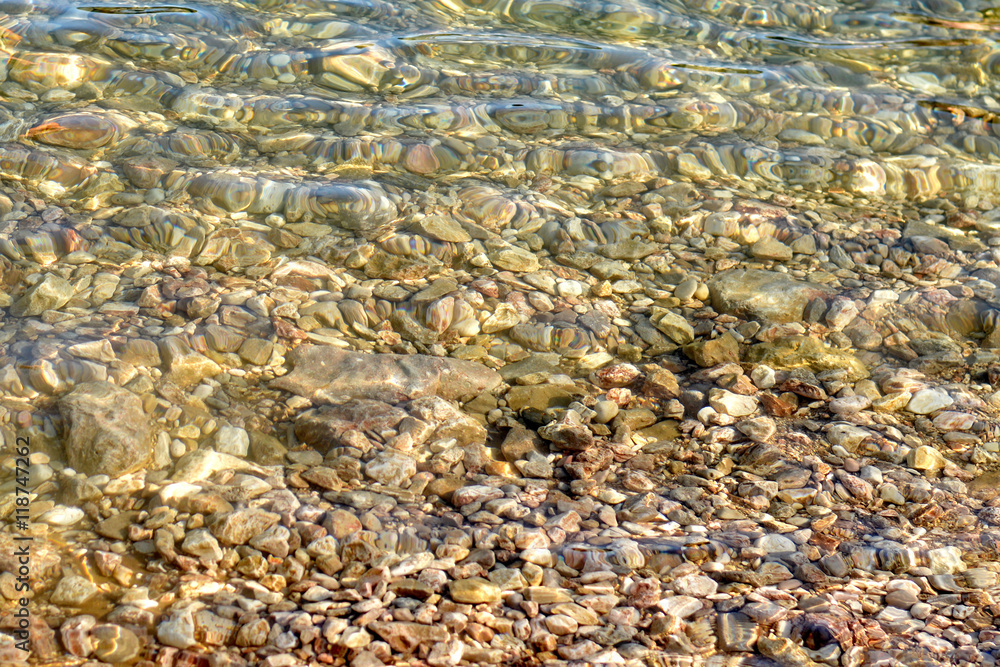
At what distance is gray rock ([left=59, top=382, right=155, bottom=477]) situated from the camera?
7.28ft

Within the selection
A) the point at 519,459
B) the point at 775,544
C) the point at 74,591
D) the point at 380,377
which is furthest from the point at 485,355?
the point at 74,591

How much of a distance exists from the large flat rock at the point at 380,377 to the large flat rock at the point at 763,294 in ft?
3.14

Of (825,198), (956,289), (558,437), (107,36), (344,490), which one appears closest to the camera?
(344,490)

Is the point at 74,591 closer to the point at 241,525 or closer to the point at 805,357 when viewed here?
the point at 241,525

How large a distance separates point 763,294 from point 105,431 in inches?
89.6

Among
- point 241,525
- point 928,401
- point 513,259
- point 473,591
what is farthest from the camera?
point 513,259

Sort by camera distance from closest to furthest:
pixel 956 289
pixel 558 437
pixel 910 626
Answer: pixel 910 626 → pixel 558 437 → pixel 956 289

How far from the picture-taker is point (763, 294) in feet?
10.1

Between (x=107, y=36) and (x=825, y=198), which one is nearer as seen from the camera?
(x=825, y=198)

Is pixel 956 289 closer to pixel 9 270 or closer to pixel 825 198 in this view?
pixel 825 198

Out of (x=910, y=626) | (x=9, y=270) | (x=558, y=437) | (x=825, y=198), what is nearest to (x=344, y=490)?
(x=558, y=437)

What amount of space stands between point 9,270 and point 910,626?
3.02 metres

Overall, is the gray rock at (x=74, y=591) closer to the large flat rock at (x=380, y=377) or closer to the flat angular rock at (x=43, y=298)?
the large flat rock at (x=380, y=377)

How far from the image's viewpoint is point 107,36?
14.7 ft
